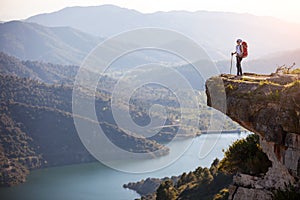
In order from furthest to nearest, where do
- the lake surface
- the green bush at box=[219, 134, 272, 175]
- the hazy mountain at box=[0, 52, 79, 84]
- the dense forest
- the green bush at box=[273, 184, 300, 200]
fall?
the hazy mountain at box=[0, 52, 79, 84]
the dense forest
the lake surface
the green bush at box=[219, 134, 272, 175]
the green bush at box=[273, 184, 300, 200]

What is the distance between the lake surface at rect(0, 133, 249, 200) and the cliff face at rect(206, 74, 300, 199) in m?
47.0

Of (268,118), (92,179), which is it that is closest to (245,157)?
(268,118)

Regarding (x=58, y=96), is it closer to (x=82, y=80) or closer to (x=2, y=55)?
(x=82, y=80)

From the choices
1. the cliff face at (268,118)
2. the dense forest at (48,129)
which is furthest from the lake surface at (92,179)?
the cliff face at (268,118)

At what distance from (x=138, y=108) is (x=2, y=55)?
73003 mm

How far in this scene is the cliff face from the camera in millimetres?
4949

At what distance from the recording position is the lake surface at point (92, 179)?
54.6 m

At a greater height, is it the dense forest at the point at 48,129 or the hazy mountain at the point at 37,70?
the hazy mountain at the point at 37,70

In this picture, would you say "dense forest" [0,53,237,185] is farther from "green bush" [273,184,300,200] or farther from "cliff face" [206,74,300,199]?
"green bush" [273,184,300,200]

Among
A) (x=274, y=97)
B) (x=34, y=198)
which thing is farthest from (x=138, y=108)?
(x=274, y=97)

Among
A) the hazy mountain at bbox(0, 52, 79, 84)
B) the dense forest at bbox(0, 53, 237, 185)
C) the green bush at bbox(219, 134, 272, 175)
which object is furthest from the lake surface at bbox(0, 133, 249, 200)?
the hazy mountain at bbox(0, 52, 79, 84)

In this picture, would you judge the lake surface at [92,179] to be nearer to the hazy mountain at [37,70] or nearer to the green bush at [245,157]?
the green bush at [245,157]

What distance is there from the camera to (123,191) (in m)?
55.4

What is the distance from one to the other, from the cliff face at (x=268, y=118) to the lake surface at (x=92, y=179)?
154 ft
